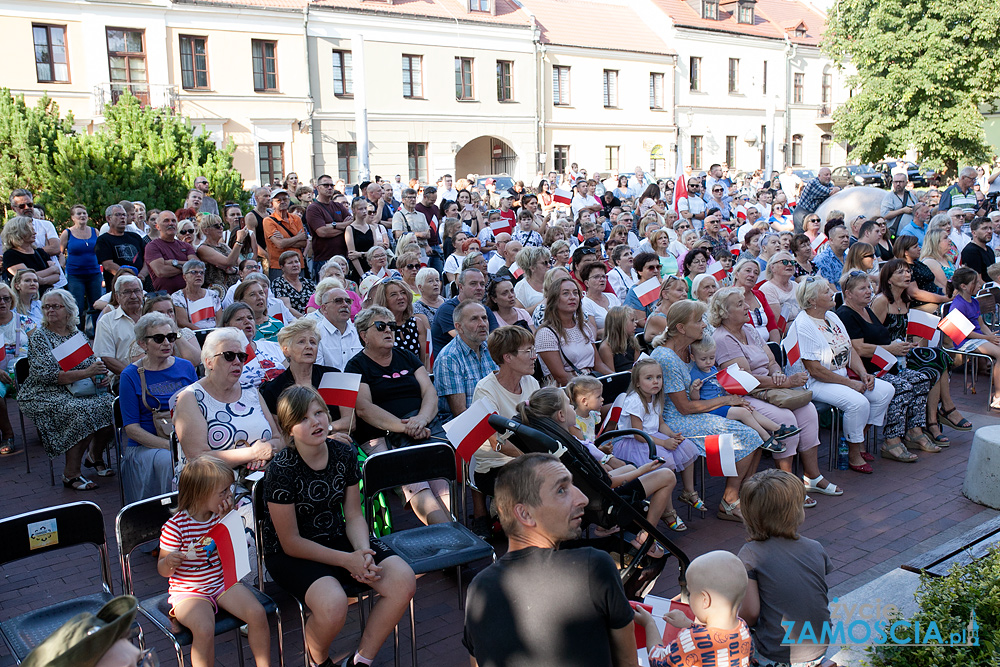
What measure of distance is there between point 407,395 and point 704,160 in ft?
135

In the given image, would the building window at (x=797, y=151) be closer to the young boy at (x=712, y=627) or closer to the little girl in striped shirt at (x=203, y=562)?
the young boy at (x=712, y=627)

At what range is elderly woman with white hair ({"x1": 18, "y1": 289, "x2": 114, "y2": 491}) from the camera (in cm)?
623

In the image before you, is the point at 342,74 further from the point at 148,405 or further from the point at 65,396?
the point at 148,405

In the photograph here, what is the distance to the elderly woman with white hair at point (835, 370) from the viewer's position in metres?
6.57

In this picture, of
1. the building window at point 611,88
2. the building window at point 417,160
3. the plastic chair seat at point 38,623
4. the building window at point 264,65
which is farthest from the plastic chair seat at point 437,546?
the building window at point 611,88

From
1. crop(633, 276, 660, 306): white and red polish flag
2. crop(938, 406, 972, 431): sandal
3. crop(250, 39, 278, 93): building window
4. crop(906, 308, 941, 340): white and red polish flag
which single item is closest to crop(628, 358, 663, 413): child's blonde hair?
crop(633, 276, 660, 306): white and red polish flag

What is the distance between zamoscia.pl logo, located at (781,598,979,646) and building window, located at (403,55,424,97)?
3154 cm

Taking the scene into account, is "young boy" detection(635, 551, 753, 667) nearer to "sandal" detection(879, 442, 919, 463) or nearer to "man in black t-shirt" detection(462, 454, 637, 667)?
"man in black t-shirt" detection(462, 454, 637, 667)

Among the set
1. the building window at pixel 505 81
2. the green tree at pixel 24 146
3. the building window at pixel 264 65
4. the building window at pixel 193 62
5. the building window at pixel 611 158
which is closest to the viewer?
the green tree at pixel 24 146

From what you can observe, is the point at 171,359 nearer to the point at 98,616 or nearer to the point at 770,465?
the point at 98,616

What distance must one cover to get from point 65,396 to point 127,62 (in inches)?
968

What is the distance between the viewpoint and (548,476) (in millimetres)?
2676

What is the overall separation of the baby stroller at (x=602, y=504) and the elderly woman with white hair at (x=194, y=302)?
14.4ft

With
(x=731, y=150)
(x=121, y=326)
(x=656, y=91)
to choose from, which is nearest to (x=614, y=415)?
(x=121, y=326)
